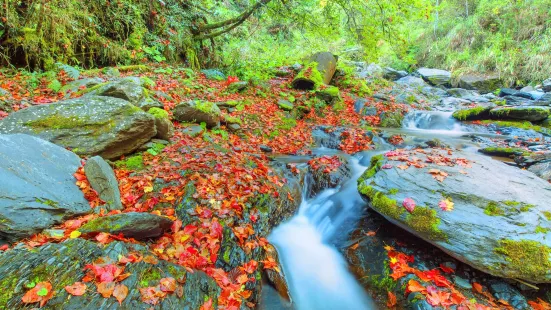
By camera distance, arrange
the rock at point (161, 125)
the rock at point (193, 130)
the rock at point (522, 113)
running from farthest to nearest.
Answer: the rock at point (522, 113) → the rock at point (193, 130) → the rock at point (161, 125)

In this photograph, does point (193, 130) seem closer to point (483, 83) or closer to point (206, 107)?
point (206, 107)

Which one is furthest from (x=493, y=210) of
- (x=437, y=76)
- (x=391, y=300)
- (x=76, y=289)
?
(x=437, y=76)

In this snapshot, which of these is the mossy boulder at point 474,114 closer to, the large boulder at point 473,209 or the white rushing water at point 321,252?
the large boulder at point 473,209

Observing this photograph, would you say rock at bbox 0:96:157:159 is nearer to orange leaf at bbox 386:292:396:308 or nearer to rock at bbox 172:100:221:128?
rock at bbox 172:100:221:128

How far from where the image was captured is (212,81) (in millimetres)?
9438

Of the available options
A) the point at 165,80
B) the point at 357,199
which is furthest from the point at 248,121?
the point at 357,199

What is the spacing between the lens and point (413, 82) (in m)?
16.1

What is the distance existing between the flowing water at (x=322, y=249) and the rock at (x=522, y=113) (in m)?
7.31

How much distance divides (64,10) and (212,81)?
427 centimetres

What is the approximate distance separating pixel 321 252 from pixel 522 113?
9.69 m

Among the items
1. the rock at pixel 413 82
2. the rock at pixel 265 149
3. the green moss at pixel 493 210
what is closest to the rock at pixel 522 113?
the rock at pixel 413 82

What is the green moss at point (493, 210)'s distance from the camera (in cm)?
313

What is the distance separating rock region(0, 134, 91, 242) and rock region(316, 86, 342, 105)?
8501mm

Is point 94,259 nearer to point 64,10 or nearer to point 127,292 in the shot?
point 127,292
